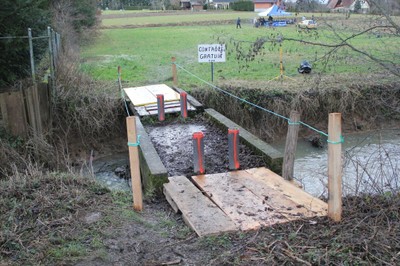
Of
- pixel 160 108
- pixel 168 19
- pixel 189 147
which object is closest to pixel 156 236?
pixel 189 147

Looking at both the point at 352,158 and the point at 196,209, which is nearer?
the point at 196,209

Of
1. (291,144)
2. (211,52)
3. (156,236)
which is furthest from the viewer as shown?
(211,52)

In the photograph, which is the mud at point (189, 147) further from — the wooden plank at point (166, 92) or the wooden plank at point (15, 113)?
the wooden plank at point (15, 113)

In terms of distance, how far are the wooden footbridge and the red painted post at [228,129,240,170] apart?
0.68 feet

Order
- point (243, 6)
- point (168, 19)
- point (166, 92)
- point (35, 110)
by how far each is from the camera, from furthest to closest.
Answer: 1. point (243, 6)
2. point (168, 19)
3. point (166, 92)
4. point (35, 110)

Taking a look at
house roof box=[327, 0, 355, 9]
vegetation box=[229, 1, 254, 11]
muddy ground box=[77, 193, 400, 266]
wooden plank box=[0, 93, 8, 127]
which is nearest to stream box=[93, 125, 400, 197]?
muddy ground box=[77, 193, 400, 266]

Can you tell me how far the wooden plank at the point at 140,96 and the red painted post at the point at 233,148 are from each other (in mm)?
5074

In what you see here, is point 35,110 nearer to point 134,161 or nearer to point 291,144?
point 134,161

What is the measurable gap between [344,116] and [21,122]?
9.62 meters

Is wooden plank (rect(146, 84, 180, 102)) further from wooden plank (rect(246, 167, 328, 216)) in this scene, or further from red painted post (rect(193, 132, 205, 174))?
wooden plank (rect(246, 167, 328, 216))

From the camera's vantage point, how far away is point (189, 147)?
8.41 m

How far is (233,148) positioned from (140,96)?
616 cm

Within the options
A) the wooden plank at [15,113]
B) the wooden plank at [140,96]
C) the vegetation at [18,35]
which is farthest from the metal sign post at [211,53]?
the wooden plank at [15,113]

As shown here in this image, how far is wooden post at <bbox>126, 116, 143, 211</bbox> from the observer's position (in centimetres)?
517
